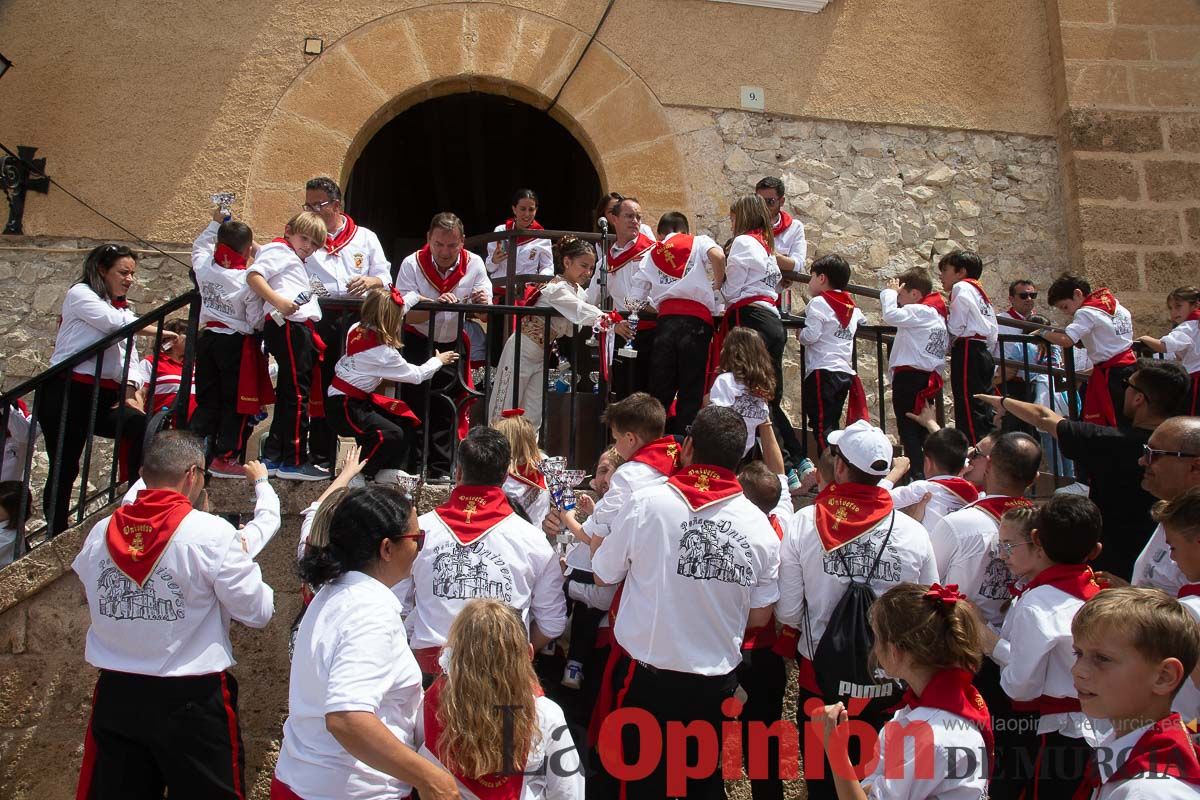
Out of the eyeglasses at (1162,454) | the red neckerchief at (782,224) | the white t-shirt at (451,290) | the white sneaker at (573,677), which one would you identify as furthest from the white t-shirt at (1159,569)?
the red neckerchief at (782,224)

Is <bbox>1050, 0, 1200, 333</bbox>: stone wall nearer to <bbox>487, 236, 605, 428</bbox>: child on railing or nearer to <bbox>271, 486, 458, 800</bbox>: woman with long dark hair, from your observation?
<bbox>487, 236, 605, 428</bbox>: child on railing

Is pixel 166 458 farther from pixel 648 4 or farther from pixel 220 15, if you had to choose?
pixel 648 4

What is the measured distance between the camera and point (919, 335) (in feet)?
20.5

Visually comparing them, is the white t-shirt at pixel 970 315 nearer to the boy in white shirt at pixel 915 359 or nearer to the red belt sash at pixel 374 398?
the boy in white shirt at pixel 915 359

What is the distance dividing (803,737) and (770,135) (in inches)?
233

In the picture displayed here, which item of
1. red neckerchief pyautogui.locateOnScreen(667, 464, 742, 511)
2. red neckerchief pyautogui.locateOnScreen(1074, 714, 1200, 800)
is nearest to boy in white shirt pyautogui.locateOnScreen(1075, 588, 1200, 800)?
red neckerchief pyautogui.locateOnScreen(1074, 714, 1200, 800)

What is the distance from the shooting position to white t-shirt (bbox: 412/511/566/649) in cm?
379

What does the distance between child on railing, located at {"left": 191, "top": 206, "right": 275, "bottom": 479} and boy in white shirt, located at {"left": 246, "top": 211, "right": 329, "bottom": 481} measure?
10cm

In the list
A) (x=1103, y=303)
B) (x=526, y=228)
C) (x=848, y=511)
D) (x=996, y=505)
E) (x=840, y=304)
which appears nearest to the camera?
(x=848, y=511)

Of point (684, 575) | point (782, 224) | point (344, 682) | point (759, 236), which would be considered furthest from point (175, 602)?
point (782, 224)

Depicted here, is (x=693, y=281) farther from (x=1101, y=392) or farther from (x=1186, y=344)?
(x=1186, y=344)

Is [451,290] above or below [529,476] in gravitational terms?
above

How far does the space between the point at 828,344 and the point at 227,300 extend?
3.39 meters

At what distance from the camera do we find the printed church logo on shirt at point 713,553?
3695 mm
